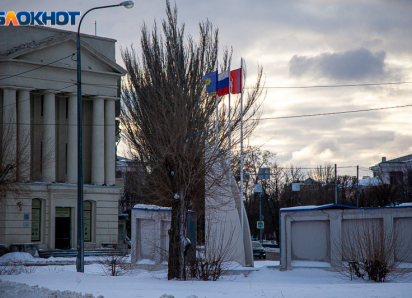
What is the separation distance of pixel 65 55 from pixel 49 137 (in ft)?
21.4

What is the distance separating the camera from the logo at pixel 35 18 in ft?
117

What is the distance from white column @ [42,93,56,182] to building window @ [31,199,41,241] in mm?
1905

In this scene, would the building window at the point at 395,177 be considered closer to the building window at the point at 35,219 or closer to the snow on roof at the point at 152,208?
the building window at the point at 35,219

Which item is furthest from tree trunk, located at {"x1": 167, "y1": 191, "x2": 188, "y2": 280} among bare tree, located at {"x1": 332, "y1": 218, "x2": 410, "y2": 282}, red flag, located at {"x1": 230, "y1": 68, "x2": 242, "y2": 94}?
red flag, located at {"x1": 230, "y1": 68, "x2": 242, "y2": 94}

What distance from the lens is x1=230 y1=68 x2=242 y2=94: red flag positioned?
22922 millimetres

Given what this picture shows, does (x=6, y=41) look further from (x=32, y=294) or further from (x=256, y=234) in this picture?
(x=256, y=234)

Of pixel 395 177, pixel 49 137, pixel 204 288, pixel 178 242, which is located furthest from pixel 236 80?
pixel 395 177

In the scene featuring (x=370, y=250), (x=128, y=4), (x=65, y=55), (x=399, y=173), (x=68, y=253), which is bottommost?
(x=68, y=253)

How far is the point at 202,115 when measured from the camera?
18.7 metres

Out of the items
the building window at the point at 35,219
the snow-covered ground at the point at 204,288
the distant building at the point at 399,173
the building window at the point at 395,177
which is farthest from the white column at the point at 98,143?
the building window at the point at 395,177

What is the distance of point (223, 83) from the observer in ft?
76.7

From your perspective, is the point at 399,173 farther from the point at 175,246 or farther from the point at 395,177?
the point at 175,246

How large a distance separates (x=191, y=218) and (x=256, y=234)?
210ft

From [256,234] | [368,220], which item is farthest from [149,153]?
[256,234]
